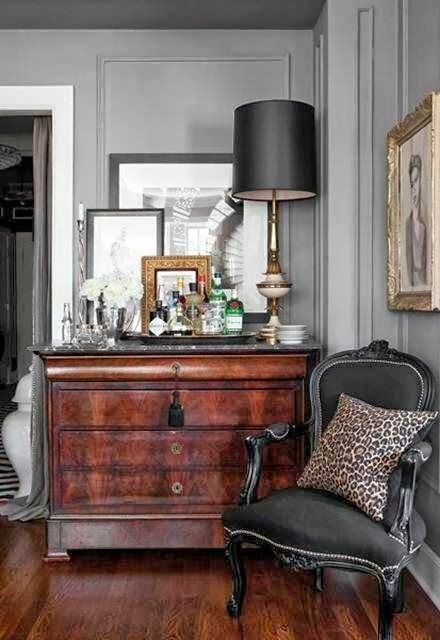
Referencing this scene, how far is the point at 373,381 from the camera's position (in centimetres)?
293

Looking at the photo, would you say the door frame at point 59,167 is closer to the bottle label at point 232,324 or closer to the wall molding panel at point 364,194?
the bottle label at point 232,324

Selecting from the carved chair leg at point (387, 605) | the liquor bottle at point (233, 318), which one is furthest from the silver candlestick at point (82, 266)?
the carved chair leg at point (387, 605)

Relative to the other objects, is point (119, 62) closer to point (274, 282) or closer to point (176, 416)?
point (274, 282)

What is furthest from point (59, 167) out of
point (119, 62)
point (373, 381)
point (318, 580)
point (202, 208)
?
point (318, 580)

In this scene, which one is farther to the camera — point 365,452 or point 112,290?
point 112,290

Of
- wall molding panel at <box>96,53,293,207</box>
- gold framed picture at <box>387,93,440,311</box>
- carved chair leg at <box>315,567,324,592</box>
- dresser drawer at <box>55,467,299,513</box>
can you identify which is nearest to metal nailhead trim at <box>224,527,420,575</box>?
carved chair leg at <box>315,567,324,592</box>

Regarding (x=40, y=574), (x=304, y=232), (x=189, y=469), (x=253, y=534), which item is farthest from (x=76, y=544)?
(x=304, y=232)

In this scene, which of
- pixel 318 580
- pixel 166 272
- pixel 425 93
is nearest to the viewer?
pixel 318 580

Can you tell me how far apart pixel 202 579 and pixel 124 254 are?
5.50 feet

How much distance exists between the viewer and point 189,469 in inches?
128

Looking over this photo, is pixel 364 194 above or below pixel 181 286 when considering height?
above

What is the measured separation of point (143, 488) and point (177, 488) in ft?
0.48

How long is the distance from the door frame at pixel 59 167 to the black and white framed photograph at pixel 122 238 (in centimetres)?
14

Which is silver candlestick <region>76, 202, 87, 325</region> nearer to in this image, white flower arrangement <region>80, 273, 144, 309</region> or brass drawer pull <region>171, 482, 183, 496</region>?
white flower arrangement <region>80, 273, 144, 309</region>
